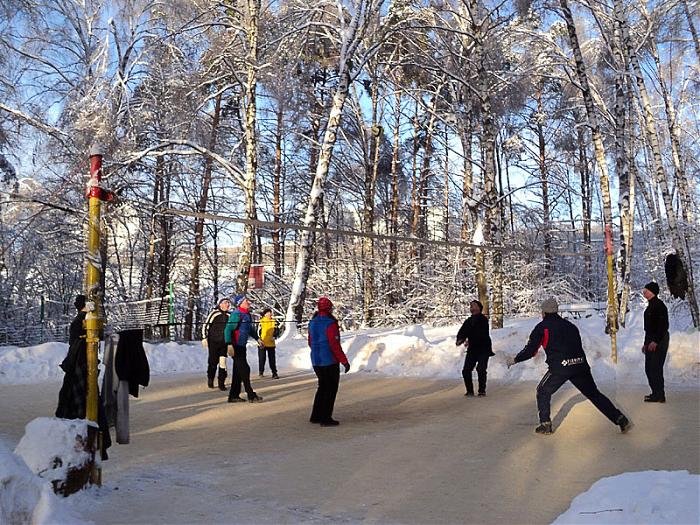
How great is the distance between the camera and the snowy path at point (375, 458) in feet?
17.4

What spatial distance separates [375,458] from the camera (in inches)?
279

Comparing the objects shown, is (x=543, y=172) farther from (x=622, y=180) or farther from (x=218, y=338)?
(x=218, y=338)

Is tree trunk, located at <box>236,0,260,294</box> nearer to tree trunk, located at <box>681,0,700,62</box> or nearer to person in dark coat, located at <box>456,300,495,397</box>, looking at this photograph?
person in dark coat, located at <box>456,300,495,397</box>

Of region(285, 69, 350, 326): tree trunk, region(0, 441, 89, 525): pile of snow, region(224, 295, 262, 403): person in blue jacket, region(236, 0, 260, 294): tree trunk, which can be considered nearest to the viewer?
region(0, 441, 89, 525): pile of snow

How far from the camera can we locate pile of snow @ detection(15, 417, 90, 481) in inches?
204

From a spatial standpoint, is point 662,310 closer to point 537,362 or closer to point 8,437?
point 537,362

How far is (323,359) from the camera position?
934cm

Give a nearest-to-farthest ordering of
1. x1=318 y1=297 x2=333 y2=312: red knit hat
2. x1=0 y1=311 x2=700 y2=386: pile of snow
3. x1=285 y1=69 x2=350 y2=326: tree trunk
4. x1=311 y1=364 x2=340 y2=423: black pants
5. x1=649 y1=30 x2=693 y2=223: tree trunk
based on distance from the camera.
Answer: x1=311 y1=364 x2=340 y2=423: black pants
x1=318 y1=297 x2=333 y2=312: red knit hat
x1=0 y1=311 x2=700 y2=386: pile of snow
x1=649 y1=30 x2=693 y2=223: tree trunk
x1=285 y1=69 x2=350 y2=326: tree trunk

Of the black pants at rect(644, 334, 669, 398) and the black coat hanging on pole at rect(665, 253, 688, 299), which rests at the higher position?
the black coat hanging on pole at rect(665, 253, 688, 299)

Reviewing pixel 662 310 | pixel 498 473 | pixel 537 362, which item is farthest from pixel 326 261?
pixel 498 473

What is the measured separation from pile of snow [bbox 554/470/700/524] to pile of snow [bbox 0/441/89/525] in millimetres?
3379

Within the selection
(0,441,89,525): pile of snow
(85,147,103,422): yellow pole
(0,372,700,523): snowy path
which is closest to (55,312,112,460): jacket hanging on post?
(0,372,700,523): snowy path

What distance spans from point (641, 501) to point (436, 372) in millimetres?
11348

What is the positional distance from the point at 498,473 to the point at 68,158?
19163mm
